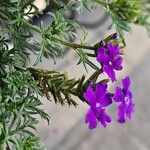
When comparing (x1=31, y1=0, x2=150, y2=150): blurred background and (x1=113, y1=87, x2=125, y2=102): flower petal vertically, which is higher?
(x1=31, y1=0, x2=150, y2=150): blurred background

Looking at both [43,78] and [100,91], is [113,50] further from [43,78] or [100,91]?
[43,78]

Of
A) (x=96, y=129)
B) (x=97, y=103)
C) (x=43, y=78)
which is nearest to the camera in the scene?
(x=97, y=103)

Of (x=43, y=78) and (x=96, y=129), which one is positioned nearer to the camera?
(x=43, y=78)

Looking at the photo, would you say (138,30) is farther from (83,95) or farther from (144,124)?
(83,95)

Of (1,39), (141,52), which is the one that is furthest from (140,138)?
(1,39)

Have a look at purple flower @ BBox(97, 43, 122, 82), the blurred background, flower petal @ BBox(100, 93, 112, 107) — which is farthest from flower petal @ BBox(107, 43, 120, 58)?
the blurred background

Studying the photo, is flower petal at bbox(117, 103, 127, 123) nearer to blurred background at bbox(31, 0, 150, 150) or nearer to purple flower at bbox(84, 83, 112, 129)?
purple flower at bbox(84, 83, 112, 129)

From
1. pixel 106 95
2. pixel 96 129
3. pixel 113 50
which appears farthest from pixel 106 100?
pixel 96 129
